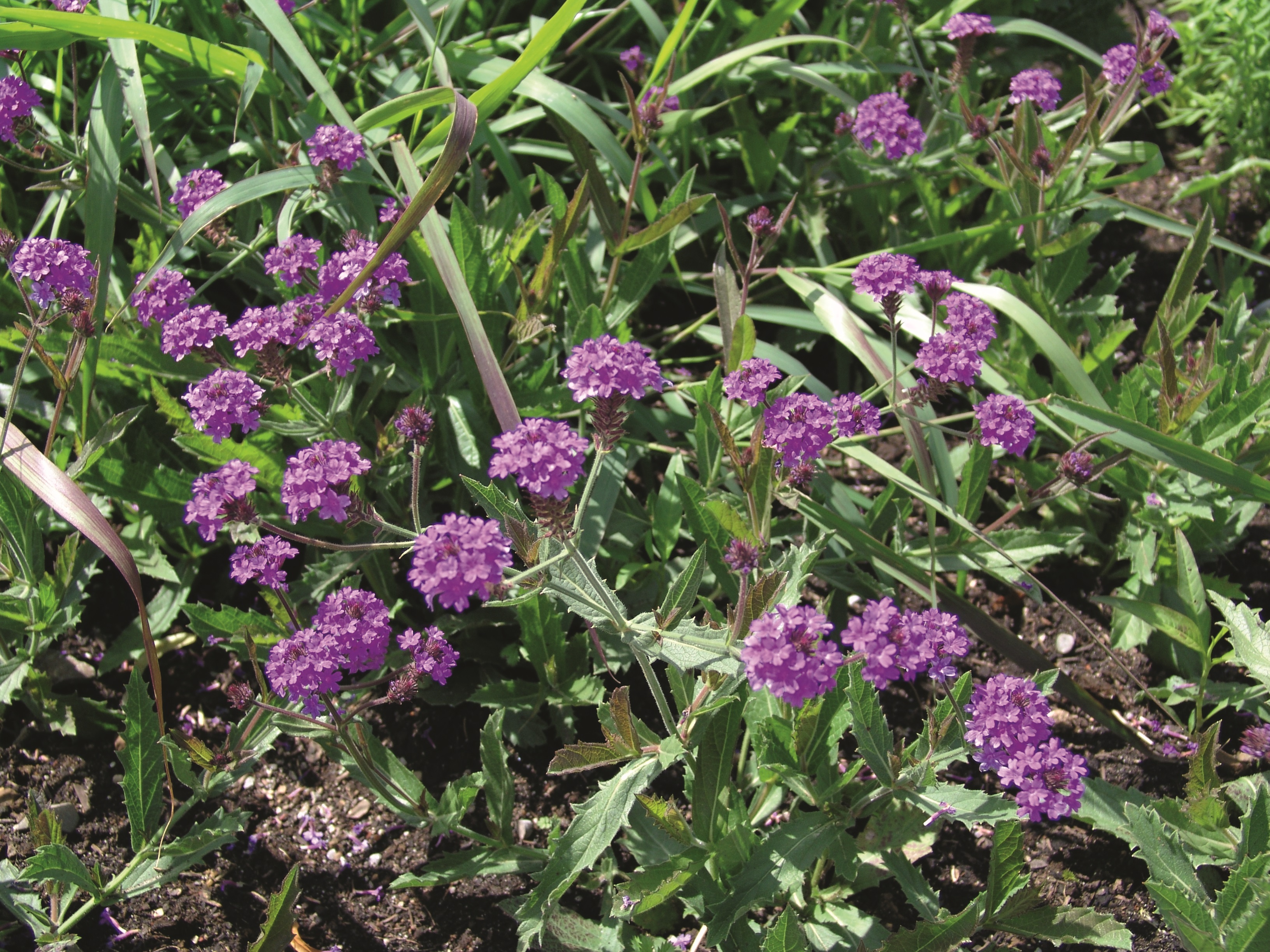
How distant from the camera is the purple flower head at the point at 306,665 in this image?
2.12m

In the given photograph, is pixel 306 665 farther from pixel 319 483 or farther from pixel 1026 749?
pixel 1026 749

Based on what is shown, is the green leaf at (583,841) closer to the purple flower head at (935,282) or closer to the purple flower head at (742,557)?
the purple flower head at (742,557)

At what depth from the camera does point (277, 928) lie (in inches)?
89.3

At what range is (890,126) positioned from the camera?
11.1 ft

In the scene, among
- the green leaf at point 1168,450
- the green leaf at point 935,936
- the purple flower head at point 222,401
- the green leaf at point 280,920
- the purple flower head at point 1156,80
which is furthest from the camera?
the purple flower head at point 1156,80

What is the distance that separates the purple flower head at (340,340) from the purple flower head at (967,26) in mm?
2489

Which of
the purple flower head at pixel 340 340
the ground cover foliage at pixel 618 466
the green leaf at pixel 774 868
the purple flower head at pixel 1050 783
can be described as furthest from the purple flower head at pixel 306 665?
the purple flower head at pixel 1050 783

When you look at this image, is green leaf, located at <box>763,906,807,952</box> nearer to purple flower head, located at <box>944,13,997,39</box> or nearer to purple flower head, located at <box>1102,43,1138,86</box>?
purple flower head, located at <box>1102,43,1138,86</box>

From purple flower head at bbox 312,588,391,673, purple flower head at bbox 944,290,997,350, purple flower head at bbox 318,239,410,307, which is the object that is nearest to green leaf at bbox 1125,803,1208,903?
purple flower head at bbox 944,290,997,350

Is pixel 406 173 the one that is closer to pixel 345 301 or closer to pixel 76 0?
pixel 345 301

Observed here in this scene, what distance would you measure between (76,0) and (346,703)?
2.21 m

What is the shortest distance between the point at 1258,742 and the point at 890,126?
2.24m

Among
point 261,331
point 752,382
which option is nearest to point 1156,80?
point 752,382

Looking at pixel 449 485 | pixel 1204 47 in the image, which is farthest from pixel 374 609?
pixel 1204 47
